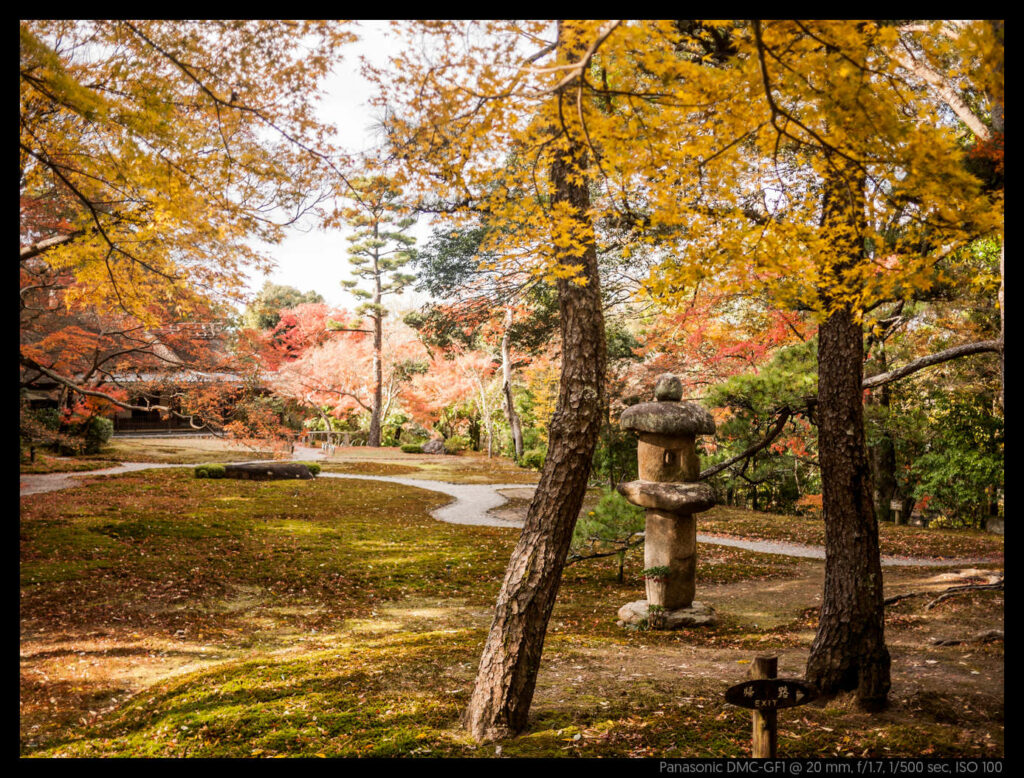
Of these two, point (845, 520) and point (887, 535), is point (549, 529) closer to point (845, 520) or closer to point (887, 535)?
point (845, 520)

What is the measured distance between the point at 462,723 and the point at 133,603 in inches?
141

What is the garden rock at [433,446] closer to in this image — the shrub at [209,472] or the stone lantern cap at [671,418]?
the shrub at [209,472]

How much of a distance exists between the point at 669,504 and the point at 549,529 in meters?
2.39

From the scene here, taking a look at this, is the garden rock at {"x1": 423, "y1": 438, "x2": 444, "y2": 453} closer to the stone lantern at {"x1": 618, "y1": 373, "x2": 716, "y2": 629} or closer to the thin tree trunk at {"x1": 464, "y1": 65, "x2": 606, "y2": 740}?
the stone lantern at {"x1": 618, "y1": 373, "x2": 716, "y2": 629}

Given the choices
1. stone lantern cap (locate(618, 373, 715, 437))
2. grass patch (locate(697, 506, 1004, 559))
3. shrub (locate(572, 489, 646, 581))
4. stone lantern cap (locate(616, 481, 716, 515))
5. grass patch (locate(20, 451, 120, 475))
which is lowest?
grass patch (locate(697, 506, 1004, 559))

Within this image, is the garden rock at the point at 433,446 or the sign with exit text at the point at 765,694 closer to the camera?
the sign with exit text at the point at 765,694

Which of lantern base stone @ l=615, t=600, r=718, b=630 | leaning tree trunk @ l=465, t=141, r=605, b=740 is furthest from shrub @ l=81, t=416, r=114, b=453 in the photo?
leaning tree trunk @ l=465, t=141, r=605, b=740

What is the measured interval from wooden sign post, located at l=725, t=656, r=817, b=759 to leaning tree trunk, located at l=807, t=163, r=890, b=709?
1023 mm

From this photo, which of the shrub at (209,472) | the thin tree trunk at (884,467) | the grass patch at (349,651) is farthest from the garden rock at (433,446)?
the thin tree trunk at (884,467)

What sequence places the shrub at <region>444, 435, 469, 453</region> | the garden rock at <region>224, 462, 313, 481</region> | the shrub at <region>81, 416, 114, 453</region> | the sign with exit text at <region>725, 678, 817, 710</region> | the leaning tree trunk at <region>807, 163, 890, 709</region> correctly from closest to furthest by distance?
the sign with exit text at <region>725, 678, 817, 710</region>, the leaning tree trunk at <region>807, 163, 890, 709</region>, the garden rock at <region>224, 462, 313, 481</region>, the shrub at <region>81, 416, 114, 453</region>, the shrub at <region>444, 435, 469, 453</region>

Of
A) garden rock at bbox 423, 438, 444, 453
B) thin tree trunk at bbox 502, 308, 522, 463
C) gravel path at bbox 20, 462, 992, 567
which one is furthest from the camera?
garden rock at bbox 423, 438, 444, 453

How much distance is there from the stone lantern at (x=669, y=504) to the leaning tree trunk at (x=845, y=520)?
5.57 feet

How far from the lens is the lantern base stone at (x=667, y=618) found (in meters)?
4.62

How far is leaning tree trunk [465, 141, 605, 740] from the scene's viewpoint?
2.38 meters
